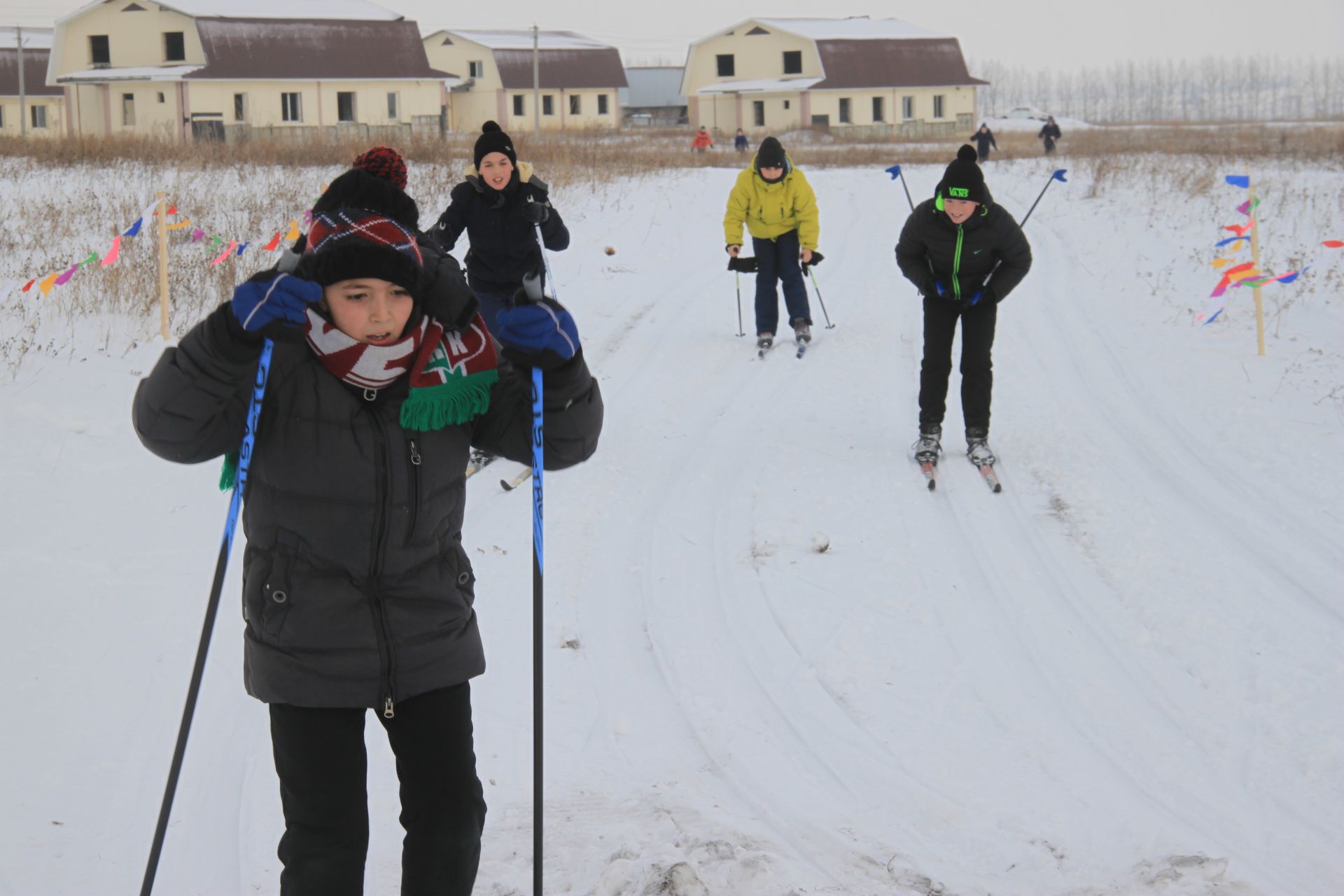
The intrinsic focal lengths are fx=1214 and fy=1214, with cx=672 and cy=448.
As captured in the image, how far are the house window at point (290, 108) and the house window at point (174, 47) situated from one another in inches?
142

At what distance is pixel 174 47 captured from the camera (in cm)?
4312

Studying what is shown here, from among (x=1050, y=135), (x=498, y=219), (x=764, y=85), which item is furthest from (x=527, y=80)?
(x=498, y=219)

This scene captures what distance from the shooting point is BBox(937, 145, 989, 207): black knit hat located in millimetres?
6871

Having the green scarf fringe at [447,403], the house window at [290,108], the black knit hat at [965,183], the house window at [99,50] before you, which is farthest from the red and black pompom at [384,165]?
the house window at [99,50]

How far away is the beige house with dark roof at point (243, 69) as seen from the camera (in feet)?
137

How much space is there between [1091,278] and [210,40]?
120ft

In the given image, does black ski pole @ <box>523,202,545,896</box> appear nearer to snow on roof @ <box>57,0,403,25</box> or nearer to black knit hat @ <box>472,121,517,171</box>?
black knit hat @ <box>472,121,517,171</box>

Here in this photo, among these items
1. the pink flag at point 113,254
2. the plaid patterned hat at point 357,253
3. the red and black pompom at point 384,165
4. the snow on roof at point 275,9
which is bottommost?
the plaid patterned hat at point 357,253

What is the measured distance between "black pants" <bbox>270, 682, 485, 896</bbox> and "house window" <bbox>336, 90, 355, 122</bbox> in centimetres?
4517

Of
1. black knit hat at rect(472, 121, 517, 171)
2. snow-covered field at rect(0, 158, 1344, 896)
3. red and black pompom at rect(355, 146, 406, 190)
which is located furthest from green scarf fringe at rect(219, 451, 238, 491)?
black knit hat at rect(472, 121, 517, 171)

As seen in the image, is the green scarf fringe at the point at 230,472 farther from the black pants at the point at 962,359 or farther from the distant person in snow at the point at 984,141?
the distant person in snow at the point at 984,141

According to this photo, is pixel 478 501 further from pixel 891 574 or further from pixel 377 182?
pixel 377 182

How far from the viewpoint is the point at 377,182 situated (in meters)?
2.76

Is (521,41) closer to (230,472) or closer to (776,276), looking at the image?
(776,276)
